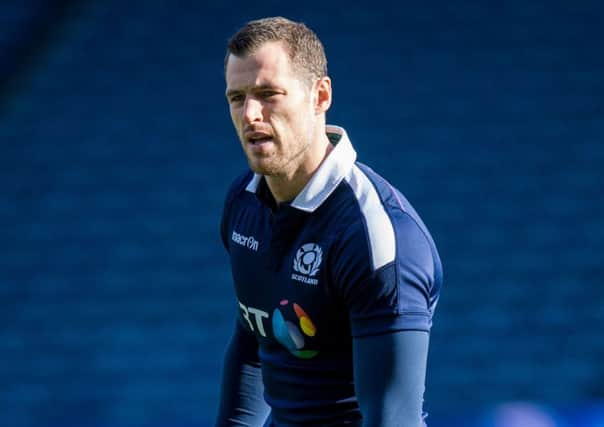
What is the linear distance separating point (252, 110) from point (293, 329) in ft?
1.40

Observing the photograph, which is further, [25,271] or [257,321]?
[25,271]

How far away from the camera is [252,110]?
6.31ft

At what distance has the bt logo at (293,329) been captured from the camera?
198cm

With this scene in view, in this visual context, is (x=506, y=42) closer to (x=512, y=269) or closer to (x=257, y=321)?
(x=512, y=269)

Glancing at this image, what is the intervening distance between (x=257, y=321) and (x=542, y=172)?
5.01 metres

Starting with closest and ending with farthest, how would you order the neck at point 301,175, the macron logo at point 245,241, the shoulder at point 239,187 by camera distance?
1. the neck at point 301,175
2. the macron logo at point 245,241
3. the shoulder at point 239,187

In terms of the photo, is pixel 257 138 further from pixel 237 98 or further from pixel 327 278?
pixel 327 278

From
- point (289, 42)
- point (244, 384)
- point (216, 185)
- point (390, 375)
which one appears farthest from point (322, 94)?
point (216, 185)

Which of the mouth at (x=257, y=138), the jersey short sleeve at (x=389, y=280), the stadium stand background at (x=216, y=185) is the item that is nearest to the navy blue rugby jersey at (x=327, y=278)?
the jersey short sleeve at (x=389, y=280)

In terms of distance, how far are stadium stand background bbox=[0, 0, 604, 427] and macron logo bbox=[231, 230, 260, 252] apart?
156 inches

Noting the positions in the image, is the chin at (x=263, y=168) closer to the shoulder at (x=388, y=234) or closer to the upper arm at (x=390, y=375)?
the shoulder at (x=388, y=234)

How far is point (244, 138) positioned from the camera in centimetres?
196

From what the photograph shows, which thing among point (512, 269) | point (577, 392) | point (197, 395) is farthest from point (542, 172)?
point (197, 395)

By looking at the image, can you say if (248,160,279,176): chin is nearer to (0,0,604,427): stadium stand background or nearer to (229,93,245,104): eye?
(229,93,245,104): eye
